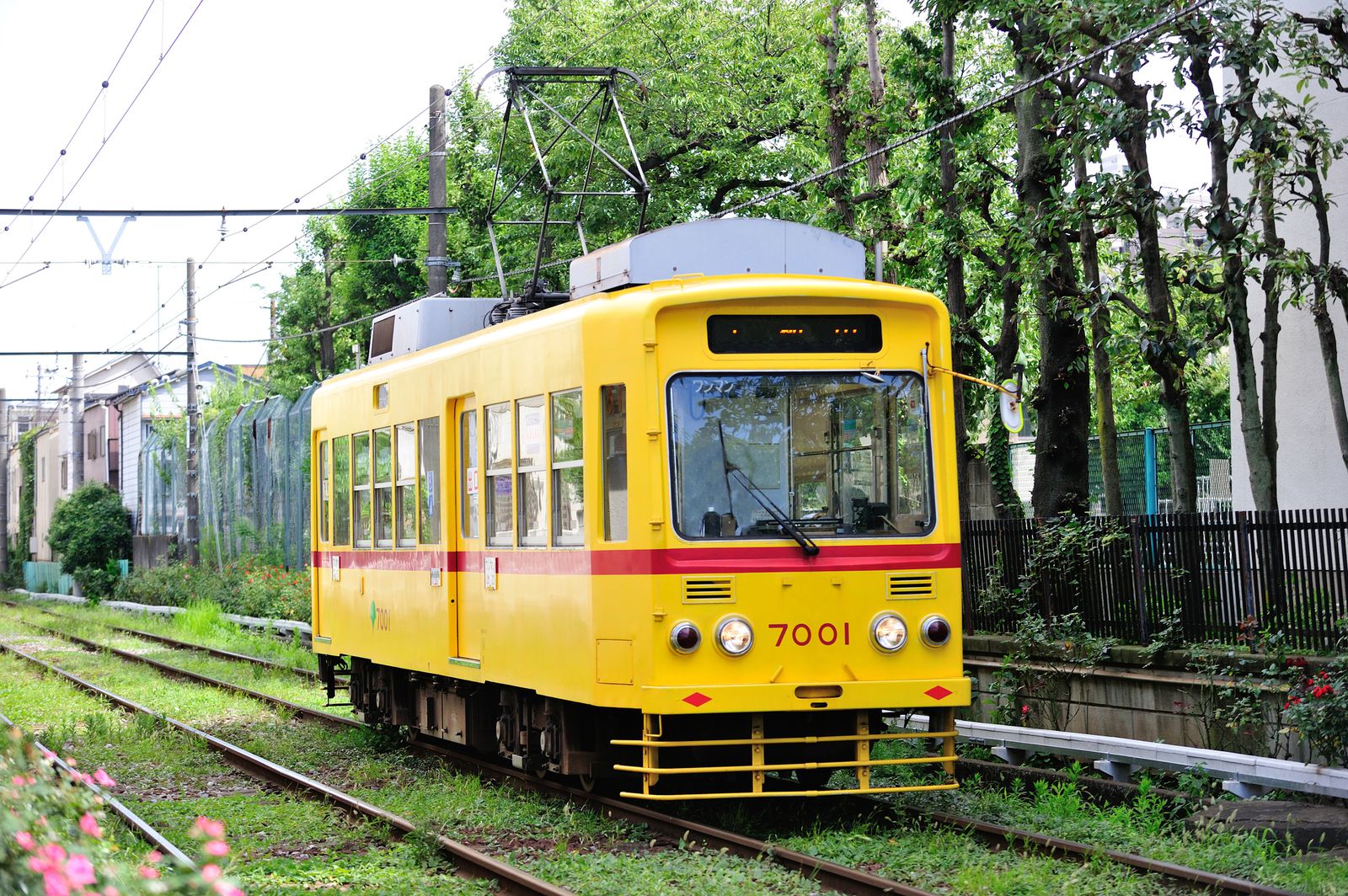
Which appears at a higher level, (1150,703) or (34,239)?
(34,239)

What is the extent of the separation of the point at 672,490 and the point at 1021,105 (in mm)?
7807

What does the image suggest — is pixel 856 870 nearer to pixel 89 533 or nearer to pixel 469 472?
pixel 469 472

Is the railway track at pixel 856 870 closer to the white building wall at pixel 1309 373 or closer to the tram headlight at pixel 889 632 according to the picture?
the tram headlight at pixel 889 632

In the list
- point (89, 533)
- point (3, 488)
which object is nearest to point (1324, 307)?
point (89, 533)

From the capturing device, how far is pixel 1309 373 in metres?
16.4

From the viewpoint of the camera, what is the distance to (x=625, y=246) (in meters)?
10.2

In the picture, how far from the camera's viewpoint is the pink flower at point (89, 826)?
19.2 feet

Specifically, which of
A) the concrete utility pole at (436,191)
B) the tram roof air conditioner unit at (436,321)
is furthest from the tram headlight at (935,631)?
the concrete utility pole at (436,191)

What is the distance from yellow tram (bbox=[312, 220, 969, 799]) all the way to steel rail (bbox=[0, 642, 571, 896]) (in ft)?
3.13

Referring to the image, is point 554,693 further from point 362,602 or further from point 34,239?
point 34,239

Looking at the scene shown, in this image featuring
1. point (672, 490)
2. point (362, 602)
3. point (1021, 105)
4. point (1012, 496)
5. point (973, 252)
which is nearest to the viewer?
point (672, 490)

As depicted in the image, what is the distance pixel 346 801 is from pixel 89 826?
498 cm

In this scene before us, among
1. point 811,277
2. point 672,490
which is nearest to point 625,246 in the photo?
point 811,277

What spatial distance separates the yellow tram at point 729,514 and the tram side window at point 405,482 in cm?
190
